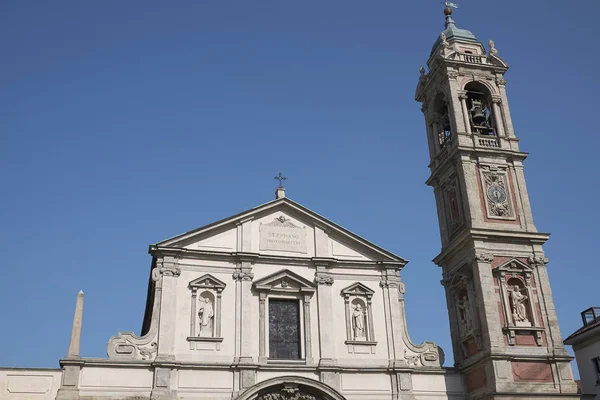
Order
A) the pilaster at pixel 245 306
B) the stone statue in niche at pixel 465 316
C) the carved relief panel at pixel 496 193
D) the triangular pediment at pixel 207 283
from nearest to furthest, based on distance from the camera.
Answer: the pilaster at pixel 245 306
the triangular pediment at pixel 207 283
the stone statue in niche at pixel 465 316
the carved relief panel at pixel 496 193

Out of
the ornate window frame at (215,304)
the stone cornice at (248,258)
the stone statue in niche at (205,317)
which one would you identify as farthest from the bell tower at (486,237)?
the stone statue in niche at (205,317)

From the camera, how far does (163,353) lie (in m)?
18.7

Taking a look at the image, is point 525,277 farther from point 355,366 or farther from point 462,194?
point 355,366

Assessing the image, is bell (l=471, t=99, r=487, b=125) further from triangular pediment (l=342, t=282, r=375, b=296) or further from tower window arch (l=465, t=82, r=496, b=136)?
triangular pediment (l=342, t=282, r=375, b=296)

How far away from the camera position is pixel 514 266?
2094cm

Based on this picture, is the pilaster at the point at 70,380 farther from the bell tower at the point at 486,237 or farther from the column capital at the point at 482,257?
the column capital at the point at 482,257

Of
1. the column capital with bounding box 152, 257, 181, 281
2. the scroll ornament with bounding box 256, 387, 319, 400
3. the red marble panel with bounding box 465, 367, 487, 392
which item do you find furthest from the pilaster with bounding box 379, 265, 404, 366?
the column capital with bounding box 152, 257, 181, 281

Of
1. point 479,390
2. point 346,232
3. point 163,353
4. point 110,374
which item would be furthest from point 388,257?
point 110,374

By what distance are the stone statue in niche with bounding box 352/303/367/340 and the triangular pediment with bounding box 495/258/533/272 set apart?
4.57 m

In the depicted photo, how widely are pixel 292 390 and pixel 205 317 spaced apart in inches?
133

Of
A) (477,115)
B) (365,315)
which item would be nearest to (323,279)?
(365,315)

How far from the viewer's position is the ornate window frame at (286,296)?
779 inches

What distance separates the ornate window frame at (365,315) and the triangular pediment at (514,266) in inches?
168

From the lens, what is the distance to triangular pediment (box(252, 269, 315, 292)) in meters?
20.5
